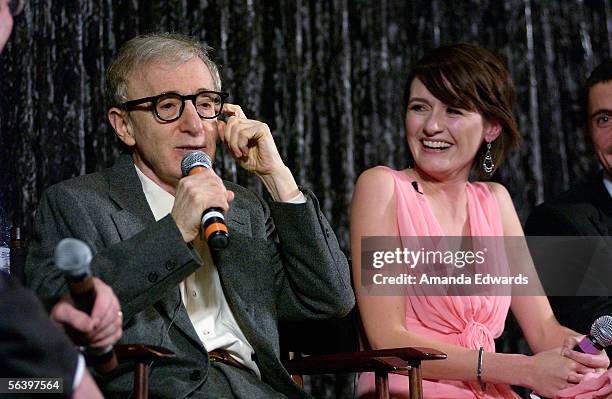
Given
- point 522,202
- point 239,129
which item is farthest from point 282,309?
point 522,202

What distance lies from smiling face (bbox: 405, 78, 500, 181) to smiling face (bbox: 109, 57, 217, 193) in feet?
2.24

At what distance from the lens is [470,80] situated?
8.64ft

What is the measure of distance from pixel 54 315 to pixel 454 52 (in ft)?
5.63

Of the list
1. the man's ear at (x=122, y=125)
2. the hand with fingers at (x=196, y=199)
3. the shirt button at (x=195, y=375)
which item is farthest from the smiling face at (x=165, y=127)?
the shirt button at (x=195, y=375)

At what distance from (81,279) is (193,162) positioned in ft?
Result: 2.72

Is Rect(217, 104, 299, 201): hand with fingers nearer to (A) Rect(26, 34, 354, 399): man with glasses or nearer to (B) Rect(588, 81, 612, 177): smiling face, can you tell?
(A) Rect(26, 34, 354, 399): man with glasses

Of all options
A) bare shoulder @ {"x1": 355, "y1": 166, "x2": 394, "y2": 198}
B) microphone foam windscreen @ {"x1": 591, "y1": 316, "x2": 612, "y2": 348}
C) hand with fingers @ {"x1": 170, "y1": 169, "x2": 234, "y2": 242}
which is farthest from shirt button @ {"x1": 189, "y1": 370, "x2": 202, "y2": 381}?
microphone foam windscreen @ {"x1": 591, "y1": 316, "x2": 612, "y2": 348}

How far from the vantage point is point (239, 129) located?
223 centimetres

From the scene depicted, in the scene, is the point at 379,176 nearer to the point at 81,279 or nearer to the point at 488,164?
the point at 488,164

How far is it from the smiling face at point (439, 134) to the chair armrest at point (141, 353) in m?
1.14

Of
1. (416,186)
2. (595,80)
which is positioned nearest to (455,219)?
(416,186)

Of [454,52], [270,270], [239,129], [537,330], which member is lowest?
[537,330]

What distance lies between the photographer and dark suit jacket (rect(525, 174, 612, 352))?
279 cm

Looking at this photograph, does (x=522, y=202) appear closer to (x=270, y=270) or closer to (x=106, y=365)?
(x=270, y=270)
